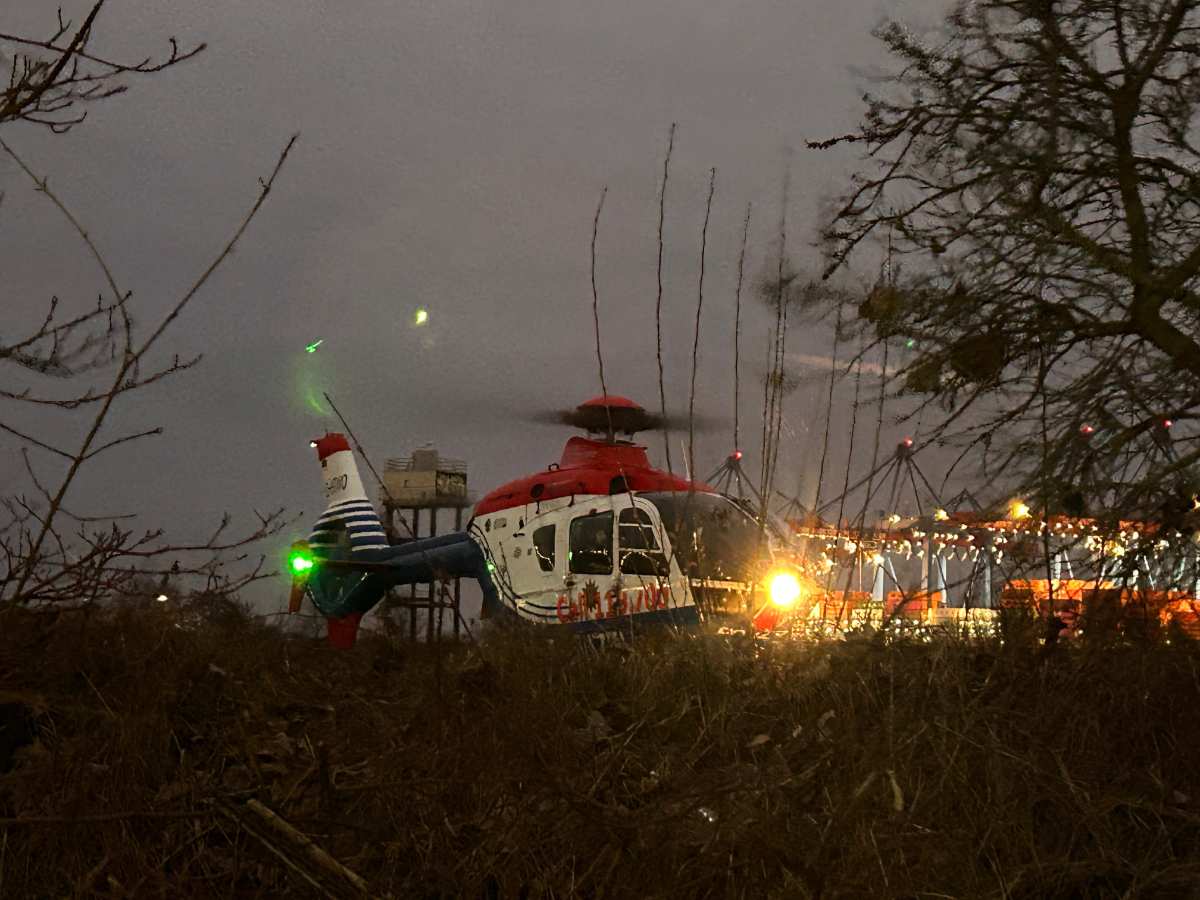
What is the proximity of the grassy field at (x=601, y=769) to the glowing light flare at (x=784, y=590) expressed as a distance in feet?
2.62

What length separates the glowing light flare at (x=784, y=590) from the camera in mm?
5856

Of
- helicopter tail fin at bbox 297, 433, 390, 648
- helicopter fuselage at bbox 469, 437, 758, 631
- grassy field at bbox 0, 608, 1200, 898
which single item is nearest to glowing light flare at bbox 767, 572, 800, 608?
grassy field at bbox 0, 608, 1200, 898

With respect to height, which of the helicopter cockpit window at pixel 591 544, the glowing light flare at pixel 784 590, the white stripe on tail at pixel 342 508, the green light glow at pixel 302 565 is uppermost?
the white stripe on tail at pixel 342 508

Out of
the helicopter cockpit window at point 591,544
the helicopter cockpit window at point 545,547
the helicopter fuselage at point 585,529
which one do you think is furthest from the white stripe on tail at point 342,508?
the helicopter cockpit window at point 591,544

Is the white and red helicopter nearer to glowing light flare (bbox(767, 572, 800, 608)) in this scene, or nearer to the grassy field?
glowing light flare (bbox(767, 572, 800, 608))

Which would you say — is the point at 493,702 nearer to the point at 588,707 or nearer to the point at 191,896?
the point at 588,707

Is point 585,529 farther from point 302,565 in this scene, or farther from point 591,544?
point 302,565

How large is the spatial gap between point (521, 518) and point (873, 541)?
632cm

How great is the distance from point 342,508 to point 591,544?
9376mm

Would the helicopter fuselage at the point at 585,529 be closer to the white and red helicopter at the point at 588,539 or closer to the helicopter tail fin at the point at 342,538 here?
the white and red helicopter at the point at 588,539

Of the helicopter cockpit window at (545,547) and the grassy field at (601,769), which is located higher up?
the helicopter cockpit window at (545,547)

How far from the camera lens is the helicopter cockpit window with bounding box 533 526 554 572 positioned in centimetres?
1121

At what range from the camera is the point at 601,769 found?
3701mm

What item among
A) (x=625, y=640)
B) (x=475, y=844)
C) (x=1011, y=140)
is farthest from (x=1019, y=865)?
(x=1011, y=140)
